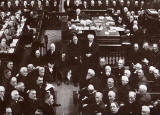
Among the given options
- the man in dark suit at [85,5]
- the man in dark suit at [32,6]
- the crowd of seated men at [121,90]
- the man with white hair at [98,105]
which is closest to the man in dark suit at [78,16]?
the man in dark suit at [85,5]

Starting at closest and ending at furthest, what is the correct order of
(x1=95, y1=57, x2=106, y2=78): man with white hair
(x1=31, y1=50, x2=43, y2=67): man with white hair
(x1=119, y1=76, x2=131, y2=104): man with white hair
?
(x1=119, y1=76, x2=131, y2=104): man with white hair < (x1=95, y1=57, x2=106, y2=78): man with white hair < (x1=31, y1=50, x2=43, y2=67): man with white hair

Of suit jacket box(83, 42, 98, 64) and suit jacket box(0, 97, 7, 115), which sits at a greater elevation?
suit jacket box(83, 42, 98, 64)

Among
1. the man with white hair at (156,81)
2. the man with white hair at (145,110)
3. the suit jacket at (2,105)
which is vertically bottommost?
the suit jacket at (2,105)

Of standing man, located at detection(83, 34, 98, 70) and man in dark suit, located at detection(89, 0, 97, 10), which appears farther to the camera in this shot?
man in dark suit, located at detection(89, 0, 97, 10)

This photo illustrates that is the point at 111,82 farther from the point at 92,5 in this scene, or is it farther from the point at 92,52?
the point at 92,5

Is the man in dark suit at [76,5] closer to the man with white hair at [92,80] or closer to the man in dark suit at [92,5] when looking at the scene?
the man in dark suit at [92,5]

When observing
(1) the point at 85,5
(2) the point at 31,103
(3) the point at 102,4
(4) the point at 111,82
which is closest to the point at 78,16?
(1) the point at 85,5

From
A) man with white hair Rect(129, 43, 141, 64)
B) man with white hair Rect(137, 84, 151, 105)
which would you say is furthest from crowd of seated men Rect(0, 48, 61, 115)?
man with white hair Rect(129, 43, 141, 64)

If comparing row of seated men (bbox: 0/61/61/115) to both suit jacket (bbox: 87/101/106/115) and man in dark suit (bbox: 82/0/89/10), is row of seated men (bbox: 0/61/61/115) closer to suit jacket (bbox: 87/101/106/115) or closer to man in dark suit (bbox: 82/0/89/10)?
suit jacket (bbox: 87/101/106/115)

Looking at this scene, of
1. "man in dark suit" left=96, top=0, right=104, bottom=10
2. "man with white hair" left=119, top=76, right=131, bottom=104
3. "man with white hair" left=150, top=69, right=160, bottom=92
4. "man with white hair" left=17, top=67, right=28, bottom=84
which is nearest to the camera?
"man with white hair" left=119, top=76, right=131, bottom=104

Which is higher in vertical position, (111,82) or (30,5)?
(111,82)

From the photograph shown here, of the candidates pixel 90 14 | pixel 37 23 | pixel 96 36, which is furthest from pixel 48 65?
pixel 90 14

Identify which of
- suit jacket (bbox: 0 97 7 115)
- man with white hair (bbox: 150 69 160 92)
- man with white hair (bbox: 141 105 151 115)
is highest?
man with white hair (bbox: 141 105 151 115)
